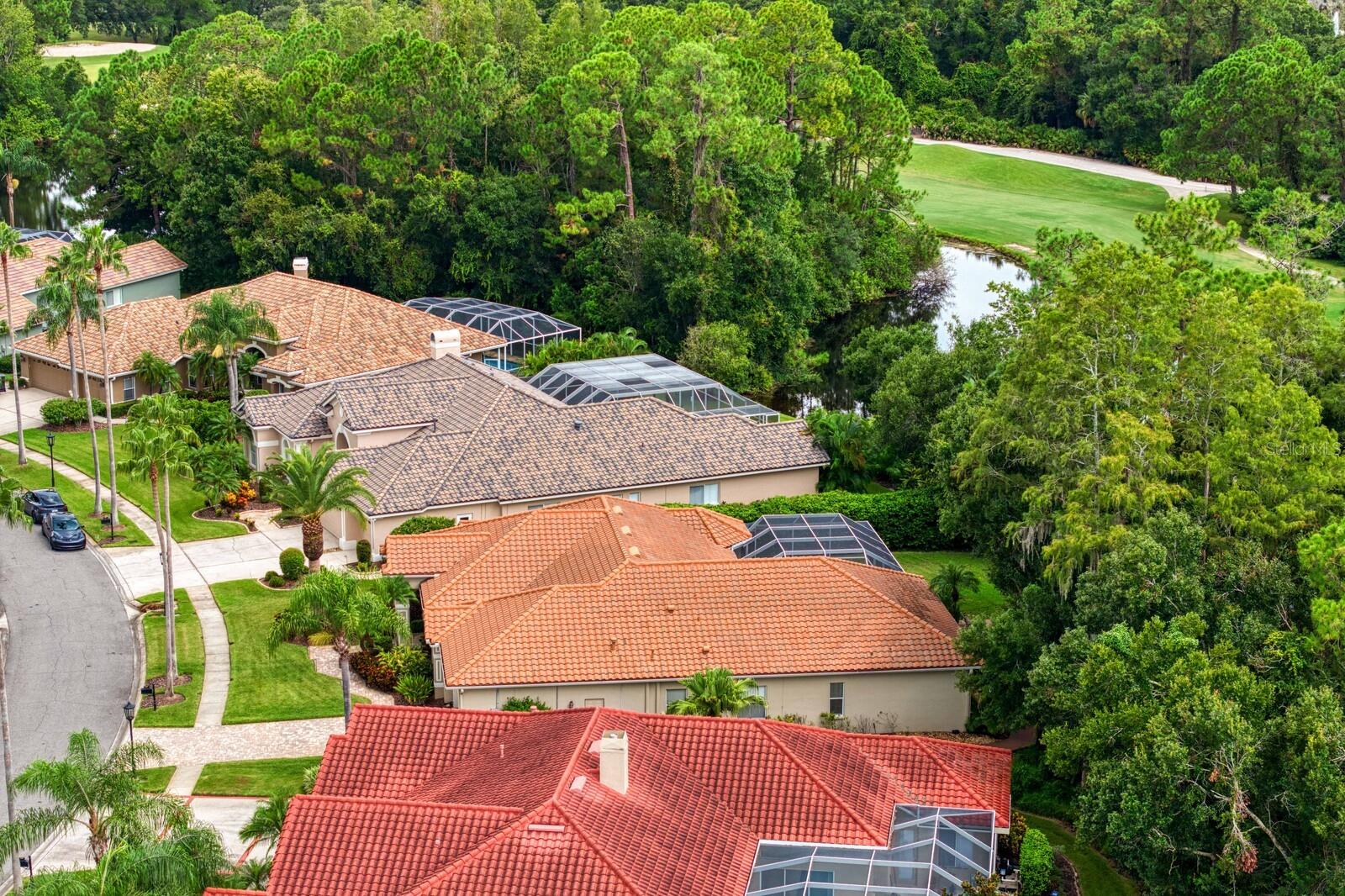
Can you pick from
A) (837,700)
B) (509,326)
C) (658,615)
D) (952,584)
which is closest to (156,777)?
(658,615)

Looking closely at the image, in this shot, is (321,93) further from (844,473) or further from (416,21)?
(844,473)

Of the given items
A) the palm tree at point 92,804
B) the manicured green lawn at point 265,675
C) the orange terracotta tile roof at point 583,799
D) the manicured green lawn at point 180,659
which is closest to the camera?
the orange terracotta tile roof at point 583,799

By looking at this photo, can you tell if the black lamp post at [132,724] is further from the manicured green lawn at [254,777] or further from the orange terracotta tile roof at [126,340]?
the orange terracotta tile roof at [126,340]

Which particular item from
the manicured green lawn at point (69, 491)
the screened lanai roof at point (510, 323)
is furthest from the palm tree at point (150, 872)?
the screened lanai roof at point (510, 323)

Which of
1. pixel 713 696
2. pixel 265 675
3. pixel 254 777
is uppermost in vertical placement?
pixel 713 696

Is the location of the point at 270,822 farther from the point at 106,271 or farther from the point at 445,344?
the point at 106,271
